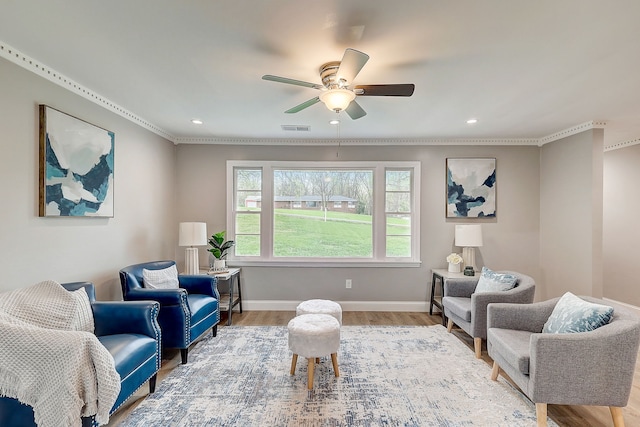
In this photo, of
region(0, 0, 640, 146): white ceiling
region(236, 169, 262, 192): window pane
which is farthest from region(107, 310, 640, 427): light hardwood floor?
region(0, 0, 640, 146): white ceiling

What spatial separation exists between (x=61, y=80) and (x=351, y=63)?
2455 millimetres

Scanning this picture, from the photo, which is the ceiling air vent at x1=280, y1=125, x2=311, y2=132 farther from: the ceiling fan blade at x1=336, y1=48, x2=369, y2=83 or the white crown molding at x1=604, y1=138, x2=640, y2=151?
the white crown molding at x1=604, y1=138, x2=640, y2=151

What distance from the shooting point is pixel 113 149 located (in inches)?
125

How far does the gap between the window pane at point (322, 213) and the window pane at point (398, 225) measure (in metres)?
0.31

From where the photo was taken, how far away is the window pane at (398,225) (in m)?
4.62

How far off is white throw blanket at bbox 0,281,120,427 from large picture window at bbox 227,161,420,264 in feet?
9.19

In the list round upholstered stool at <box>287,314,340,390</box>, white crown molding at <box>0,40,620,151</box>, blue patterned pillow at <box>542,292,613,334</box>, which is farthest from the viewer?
white crown molding at <box>0,40,620,151</box>

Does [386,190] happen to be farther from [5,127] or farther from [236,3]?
[5,127]

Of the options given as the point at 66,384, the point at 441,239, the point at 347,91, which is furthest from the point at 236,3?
the point at 441,239

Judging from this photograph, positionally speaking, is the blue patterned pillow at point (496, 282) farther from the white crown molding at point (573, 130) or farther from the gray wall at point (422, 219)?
the white crown molding at point (573, 130)

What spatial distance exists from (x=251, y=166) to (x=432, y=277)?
10.5ft

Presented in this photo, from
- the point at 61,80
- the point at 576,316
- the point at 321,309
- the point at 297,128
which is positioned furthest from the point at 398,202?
the point at 61,80

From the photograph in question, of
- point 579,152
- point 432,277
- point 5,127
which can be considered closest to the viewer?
point 5,127

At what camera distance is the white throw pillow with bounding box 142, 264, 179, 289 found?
3111 millimetres
